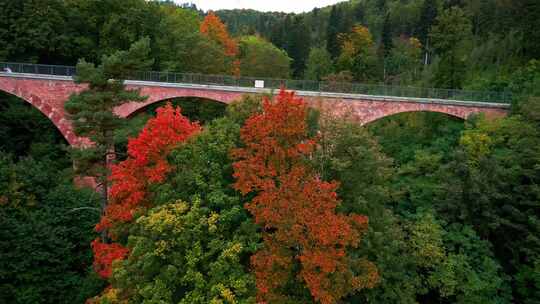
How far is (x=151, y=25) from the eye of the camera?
117ft

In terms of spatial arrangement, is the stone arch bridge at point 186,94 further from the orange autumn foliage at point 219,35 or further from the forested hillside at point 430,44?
the orange autumn foliage at point 219,35

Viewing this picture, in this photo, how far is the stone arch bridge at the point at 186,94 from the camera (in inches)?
1031

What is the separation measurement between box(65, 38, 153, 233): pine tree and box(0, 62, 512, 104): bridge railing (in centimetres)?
959

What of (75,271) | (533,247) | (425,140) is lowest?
(75,271)

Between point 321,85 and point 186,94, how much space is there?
10.1 meters

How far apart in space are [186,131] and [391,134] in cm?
1902

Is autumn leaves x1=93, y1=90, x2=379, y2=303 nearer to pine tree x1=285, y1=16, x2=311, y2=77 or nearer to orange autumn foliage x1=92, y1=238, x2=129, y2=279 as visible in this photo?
orange autumn foliage x1=92, y1=238, x2=129, y2=279

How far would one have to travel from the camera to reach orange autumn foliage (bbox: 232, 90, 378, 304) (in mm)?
11438

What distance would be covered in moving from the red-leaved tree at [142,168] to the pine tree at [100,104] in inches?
122

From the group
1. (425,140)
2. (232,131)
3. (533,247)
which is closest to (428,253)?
(533,247)

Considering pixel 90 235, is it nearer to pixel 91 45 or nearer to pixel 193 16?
pixel 91 45

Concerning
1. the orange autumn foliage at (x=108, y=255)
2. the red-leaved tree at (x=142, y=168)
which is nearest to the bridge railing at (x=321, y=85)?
the red-leaved tree at (x=142, y=168)

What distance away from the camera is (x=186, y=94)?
27.4 meters

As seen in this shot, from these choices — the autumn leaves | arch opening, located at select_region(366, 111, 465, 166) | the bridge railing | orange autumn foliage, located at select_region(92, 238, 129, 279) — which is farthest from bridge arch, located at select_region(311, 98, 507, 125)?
orange autumn foliage, located at select_region(92, 238, 129, 279)
